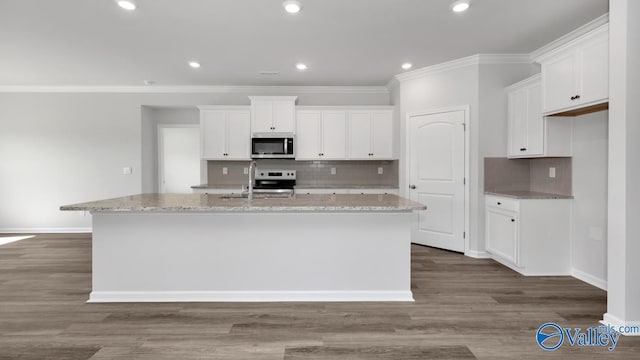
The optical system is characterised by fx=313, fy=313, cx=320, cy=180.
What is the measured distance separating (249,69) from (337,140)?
5.78 ft

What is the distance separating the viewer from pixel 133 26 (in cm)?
318

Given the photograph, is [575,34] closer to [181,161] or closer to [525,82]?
[525,82]

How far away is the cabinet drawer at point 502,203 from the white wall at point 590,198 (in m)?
0.58

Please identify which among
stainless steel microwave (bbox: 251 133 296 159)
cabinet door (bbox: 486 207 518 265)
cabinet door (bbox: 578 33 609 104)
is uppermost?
cabinet door (bbox: 578 33 609 104)

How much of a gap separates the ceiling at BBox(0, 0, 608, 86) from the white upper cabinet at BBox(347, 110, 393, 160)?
2.18ft

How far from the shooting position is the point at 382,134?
5.20 metres

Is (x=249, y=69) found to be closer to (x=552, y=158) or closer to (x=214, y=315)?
(x=214, y=315)

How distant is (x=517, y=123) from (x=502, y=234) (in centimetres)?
135

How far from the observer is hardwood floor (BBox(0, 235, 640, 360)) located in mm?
1970

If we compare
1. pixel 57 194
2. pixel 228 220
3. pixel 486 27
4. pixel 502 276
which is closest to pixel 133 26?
pixel 228 220

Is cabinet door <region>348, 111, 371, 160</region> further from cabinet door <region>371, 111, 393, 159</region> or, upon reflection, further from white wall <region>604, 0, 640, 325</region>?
white wall <region>604, 0, 640, 325</region>

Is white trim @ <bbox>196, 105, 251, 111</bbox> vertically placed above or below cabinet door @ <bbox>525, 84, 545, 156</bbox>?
above

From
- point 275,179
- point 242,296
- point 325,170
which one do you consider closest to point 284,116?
point 275,179

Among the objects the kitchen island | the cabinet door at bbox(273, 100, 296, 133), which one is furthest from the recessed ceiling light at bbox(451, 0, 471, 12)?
the cabinet door at bbox(273, 100, 296, 133)
